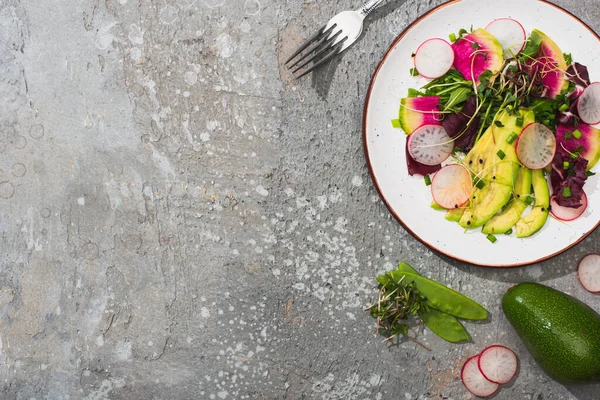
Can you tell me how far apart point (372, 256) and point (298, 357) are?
1.19 ft

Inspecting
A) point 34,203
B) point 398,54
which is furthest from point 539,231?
point 34,203

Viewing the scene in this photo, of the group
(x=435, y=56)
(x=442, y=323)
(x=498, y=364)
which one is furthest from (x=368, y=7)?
(x=498, y=364)

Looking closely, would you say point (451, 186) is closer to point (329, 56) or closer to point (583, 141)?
point (583, 141)

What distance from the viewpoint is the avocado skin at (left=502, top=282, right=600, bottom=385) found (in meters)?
1.29

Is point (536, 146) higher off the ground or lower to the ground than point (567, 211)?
higher

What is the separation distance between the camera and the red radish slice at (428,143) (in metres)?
1.33

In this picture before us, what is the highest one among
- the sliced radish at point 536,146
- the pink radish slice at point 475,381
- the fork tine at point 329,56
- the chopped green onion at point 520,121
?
the fork tine at point 329,56

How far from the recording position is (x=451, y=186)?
134cm

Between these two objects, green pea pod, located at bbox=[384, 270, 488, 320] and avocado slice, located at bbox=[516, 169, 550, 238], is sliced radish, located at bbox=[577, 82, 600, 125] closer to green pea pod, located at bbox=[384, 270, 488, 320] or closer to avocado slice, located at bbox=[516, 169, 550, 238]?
avocado slice, located at bbox=[516, 169, 550, 238]

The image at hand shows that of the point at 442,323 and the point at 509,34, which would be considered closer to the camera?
the point at 509,34

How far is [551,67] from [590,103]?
0.45ft

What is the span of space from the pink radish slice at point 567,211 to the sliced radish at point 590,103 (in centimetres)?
20

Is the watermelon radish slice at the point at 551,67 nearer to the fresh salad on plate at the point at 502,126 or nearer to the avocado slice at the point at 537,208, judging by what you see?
the fresh salad on plate at the point at 502,126

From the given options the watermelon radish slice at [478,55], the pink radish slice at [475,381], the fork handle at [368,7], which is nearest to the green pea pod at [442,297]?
the pink radish slice at [475,381]
